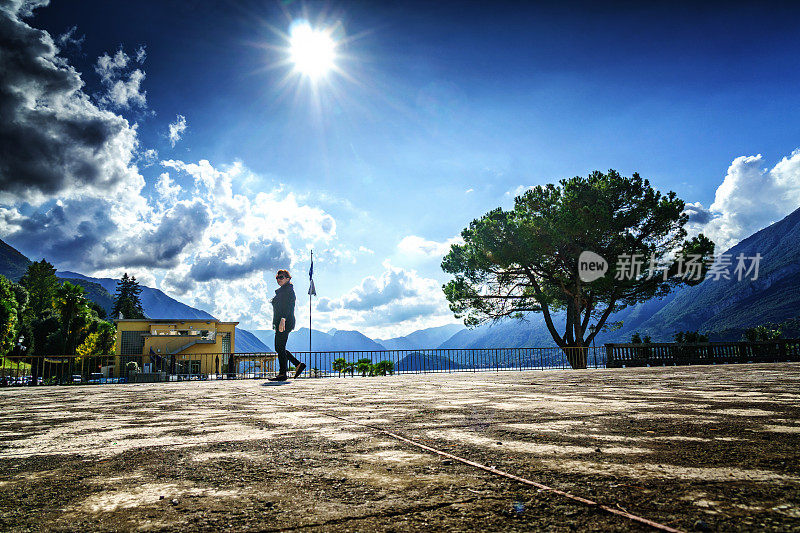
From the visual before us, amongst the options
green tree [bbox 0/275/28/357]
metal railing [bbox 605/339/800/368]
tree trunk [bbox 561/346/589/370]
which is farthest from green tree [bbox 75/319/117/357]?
metal railing [bbox 605/339/800/368]

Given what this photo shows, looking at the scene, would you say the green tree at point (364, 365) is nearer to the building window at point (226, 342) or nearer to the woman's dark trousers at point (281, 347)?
the woman's dark trousers at point (281, 347)

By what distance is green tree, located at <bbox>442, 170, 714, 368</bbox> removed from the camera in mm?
20344

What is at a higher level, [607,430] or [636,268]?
[636,268]

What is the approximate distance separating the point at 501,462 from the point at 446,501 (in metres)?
0.44

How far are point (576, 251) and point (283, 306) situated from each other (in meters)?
16.3

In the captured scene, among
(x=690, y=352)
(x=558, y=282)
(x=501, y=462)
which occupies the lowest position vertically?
(x=690, y=352)

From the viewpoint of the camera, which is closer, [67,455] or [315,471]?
[315,471]

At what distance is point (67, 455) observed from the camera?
1798mm

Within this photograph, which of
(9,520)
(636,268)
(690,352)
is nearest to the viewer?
(9,520)

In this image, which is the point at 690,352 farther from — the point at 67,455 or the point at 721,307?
the point at 721,307

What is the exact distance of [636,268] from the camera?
20.6 metres

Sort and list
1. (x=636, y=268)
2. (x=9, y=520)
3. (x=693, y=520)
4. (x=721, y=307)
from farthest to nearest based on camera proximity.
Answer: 1. (x=721, y=307)
2. (x=636, y=268)
3. (x=9, y=520)
4. (x=693, y=520)

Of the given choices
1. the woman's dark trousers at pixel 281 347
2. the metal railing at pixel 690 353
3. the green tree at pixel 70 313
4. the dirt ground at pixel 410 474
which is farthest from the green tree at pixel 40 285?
the dirt ground at pixel 410 474

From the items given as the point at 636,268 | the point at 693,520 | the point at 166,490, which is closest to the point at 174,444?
the point at 166,490
